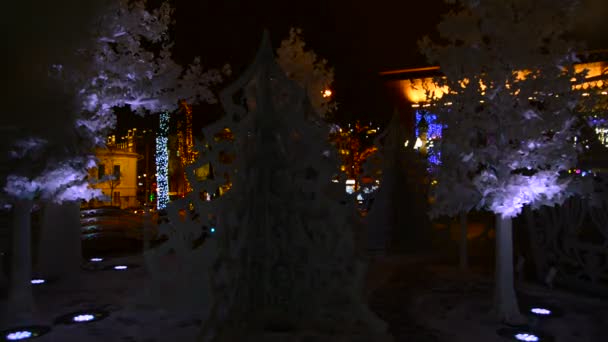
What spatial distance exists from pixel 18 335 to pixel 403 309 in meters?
5.76

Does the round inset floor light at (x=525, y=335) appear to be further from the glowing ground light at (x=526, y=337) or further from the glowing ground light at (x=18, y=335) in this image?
the glowing ground light at (x=18, y=335)

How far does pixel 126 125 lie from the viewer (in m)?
19.1

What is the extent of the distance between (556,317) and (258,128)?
17.7 feet

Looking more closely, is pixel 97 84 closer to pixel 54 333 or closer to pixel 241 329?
pixel 54 333

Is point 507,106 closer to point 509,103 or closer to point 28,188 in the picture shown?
point 509,103

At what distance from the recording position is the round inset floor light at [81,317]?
8.30m

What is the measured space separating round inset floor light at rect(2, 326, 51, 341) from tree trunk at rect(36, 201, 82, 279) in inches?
151

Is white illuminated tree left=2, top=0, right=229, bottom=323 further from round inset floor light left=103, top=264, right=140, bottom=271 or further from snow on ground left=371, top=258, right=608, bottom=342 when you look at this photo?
snow on ground left=371, top=258, right=608, bottom=342

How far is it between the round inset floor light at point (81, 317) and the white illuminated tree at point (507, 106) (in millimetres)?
5493

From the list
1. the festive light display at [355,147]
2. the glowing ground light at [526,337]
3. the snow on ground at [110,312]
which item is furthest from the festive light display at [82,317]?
the festive light display at [355,147]

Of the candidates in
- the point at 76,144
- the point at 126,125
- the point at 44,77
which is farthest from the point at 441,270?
the point at 126,125

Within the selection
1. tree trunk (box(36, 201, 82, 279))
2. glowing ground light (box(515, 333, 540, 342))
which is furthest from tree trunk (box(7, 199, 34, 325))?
glowing ground light (box(515, 333, 540, 342))

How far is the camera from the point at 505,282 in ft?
26.7

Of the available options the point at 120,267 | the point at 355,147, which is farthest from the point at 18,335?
the point at 355,147
